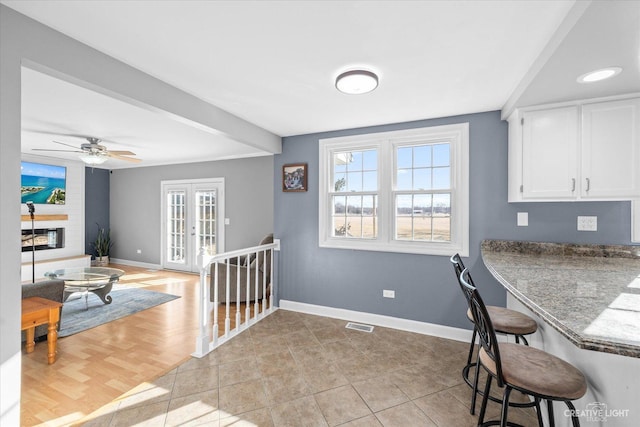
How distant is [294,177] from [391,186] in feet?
4.20

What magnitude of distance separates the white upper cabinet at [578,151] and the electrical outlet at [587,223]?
15.0 inches

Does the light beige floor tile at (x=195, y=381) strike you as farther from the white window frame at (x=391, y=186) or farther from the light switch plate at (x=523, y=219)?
the light switch plate at (x=523, y=219)

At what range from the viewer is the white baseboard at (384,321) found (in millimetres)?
2922

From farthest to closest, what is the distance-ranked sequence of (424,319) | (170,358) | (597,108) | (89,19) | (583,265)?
(424,319) → (170,358) → (597,108) → (583,265) → (89,19)

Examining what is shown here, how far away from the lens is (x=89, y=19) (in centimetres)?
148

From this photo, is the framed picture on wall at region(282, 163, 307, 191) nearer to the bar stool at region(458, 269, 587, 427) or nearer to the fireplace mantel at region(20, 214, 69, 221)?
the bar stool at region(458, 269, 587, 427)

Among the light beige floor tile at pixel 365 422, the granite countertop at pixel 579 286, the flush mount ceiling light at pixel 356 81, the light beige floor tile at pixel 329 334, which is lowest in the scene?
the light beige floor tile at pixel 365 422

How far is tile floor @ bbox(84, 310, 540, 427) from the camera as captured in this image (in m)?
1.80

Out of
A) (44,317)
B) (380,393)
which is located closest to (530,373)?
(380,393)

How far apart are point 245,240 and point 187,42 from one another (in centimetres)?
415

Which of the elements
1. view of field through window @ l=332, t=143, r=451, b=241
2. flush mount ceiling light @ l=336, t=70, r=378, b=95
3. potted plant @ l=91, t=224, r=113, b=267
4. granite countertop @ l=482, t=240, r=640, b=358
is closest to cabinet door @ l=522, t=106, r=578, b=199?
granite countertop @ l=482, t=240, r=640, b=358

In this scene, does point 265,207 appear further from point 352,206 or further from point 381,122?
point 381,122

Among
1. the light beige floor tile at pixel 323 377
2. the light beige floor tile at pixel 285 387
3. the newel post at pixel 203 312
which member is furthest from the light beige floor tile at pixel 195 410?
the light beige floor tile at pixel 323 377

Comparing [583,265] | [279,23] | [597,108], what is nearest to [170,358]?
[279,23]
